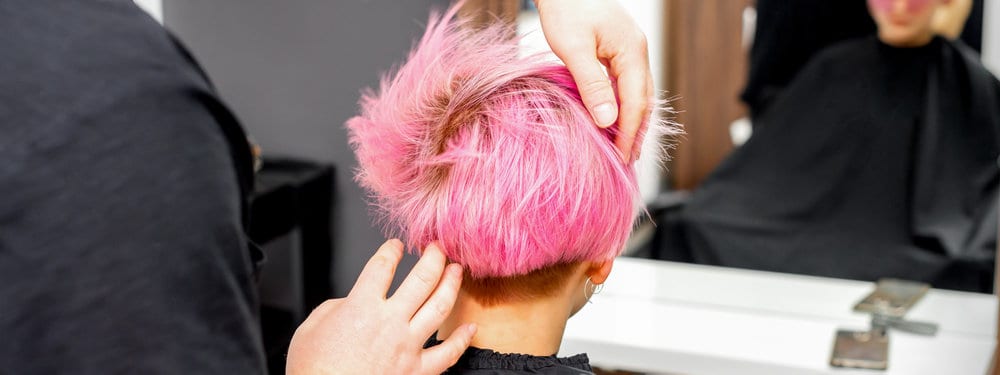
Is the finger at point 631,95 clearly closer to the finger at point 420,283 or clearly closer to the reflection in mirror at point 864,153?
the finger at point 420,283

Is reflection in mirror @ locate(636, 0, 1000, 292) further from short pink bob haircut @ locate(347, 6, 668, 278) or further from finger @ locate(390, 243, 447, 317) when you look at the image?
finger @ locate(390, 243, 447, 317)

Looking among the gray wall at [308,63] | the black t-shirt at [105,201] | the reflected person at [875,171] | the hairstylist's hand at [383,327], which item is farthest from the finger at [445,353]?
the gray wall at [308,63]

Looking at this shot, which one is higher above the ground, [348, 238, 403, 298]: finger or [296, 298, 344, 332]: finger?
[348, 238, 403, 298]: finger

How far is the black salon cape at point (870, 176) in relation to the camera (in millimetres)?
1942

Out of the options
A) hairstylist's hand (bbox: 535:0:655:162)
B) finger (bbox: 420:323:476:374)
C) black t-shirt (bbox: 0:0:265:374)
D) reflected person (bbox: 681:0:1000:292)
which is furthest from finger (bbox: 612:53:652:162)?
reflected person (bbox: 681:0:1000:292)

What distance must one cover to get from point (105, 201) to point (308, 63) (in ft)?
5.72

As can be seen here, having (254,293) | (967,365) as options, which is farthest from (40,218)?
(967,365)

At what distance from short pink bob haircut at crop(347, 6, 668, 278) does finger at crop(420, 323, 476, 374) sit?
0.35ft

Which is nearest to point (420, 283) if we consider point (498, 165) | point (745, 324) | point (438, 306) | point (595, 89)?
point (438, 306)

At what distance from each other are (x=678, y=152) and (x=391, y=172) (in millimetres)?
1180

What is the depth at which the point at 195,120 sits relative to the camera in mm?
742

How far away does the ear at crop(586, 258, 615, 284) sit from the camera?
1.11m

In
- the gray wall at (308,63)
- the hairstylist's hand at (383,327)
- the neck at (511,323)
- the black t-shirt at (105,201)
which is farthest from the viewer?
the gray wall at (308,63)

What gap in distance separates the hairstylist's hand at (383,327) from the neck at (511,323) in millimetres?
141
